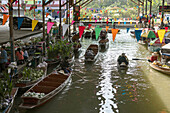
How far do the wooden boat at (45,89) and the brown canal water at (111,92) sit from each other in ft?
1.02

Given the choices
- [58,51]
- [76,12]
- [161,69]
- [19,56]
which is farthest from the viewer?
[76,12]

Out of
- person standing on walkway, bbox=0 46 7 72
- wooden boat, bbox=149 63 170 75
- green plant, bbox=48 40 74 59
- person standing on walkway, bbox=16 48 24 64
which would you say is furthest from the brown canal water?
person standing on walkway, bbox=16 48 24 64

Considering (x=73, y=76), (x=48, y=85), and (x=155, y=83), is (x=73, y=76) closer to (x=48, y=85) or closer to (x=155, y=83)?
(x=48, y=85)

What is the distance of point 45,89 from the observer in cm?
1202

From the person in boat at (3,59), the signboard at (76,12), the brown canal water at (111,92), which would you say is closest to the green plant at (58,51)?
the brown canal water at (111,92)

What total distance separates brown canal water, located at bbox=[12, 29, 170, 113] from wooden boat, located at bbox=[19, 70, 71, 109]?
1.02 feet

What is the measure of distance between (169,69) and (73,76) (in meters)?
6.33

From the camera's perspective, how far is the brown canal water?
11219 mm

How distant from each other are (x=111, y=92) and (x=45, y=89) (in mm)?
3543

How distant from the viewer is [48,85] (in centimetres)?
1277

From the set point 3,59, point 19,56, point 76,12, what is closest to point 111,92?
point 3,59

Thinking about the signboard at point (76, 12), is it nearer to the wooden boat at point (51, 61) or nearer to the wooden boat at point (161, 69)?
the wooden boat at point (51, 61)

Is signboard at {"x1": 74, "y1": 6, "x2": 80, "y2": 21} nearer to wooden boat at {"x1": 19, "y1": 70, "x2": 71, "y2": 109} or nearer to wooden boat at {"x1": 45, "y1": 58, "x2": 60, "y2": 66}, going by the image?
wooden boat at {"x1": 45, "y1": 58, "x2": 60, "y2": 66}

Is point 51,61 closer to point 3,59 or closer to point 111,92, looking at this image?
point 3,59
